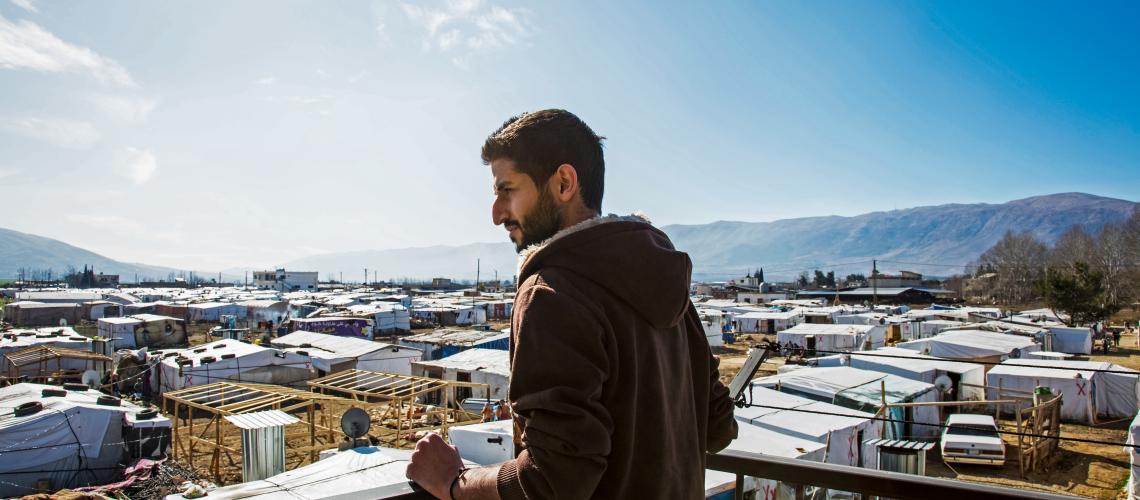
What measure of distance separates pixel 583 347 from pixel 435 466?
571mm

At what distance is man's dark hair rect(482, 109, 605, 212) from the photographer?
5.21 feet

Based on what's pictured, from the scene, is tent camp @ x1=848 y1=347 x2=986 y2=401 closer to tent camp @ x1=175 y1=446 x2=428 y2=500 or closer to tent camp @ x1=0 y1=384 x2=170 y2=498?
tent camp @ x1=175 y1=446 x2=428 y2=500

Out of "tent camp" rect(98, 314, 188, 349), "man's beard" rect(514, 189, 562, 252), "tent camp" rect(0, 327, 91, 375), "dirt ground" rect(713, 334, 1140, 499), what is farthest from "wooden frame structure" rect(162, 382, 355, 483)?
"tent camp" rect(98, 314, 188, 349)

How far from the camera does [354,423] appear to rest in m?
11.0

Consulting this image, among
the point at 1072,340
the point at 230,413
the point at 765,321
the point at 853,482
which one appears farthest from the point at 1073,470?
the point at 765,321

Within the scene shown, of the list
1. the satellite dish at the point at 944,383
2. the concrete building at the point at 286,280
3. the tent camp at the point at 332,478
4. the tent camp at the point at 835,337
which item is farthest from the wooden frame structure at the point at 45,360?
the concrete building at the point at 286,280

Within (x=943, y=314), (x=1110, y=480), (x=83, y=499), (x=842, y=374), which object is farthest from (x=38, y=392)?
(x=943, y=314)

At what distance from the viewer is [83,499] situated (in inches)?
391

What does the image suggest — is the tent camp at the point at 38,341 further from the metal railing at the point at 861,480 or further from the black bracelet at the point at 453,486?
the metal railing at the point at 861,480

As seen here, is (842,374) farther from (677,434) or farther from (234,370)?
(234,370)

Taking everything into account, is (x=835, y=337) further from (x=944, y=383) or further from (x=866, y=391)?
(x=866, y=391)

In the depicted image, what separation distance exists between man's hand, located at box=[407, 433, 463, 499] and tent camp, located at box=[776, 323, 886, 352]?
3464 cm

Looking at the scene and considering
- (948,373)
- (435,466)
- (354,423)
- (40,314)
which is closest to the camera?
(435,466)

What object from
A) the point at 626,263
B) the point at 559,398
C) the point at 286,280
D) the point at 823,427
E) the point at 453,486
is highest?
the point at 626,263
